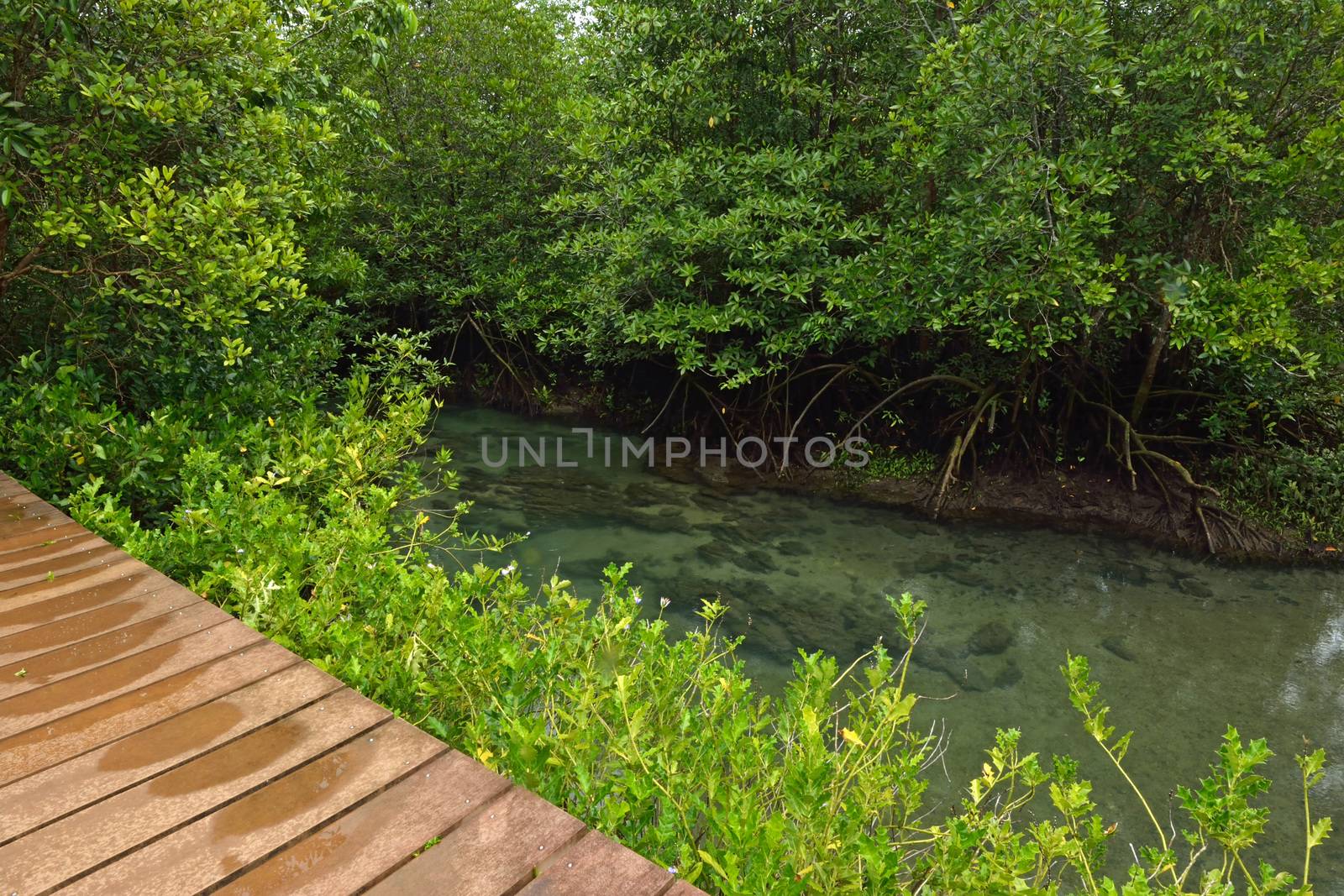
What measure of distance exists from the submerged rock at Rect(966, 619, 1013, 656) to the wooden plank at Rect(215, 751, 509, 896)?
4.72m

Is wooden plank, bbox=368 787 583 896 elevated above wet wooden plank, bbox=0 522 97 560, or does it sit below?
below

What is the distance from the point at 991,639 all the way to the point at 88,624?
5681 mm

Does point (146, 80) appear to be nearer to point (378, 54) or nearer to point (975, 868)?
point (378, 54)

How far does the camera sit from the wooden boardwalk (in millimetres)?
1636

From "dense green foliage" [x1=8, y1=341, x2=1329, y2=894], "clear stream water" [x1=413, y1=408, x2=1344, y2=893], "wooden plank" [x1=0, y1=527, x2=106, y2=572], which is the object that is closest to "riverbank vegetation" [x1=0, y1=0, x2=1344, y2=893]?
"dense green foliage" [x1=8, y1=341, x2=1329, y2=894]

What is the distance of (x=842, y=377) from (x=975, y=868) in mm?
8257

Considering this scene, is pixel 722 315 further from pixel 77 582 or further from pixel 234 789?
pixel 234 789

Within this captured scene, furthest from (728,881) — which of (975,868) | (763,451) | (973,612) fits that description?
(763,451)

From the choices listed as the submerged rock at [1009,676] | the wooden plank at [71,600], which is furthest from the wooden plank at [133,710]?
the submerged rock at [1009,676]

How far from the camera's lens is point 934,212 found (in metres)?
7.90

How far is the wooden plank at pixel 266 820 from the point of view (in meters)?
1.61

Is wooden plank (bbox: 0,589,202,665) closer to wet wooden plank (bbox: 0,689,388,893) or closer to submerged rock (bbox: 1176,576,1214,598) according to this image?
wet wooden plank (bbox: 0,689,388,893)

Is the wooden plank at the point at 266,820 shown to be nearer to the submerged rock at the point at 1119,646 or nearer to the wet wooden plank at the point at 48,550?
the wet wooden plank at the point at 48,550

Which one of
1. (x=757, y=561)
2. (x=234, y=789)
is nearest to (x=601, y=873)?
(x=234, y=789)
